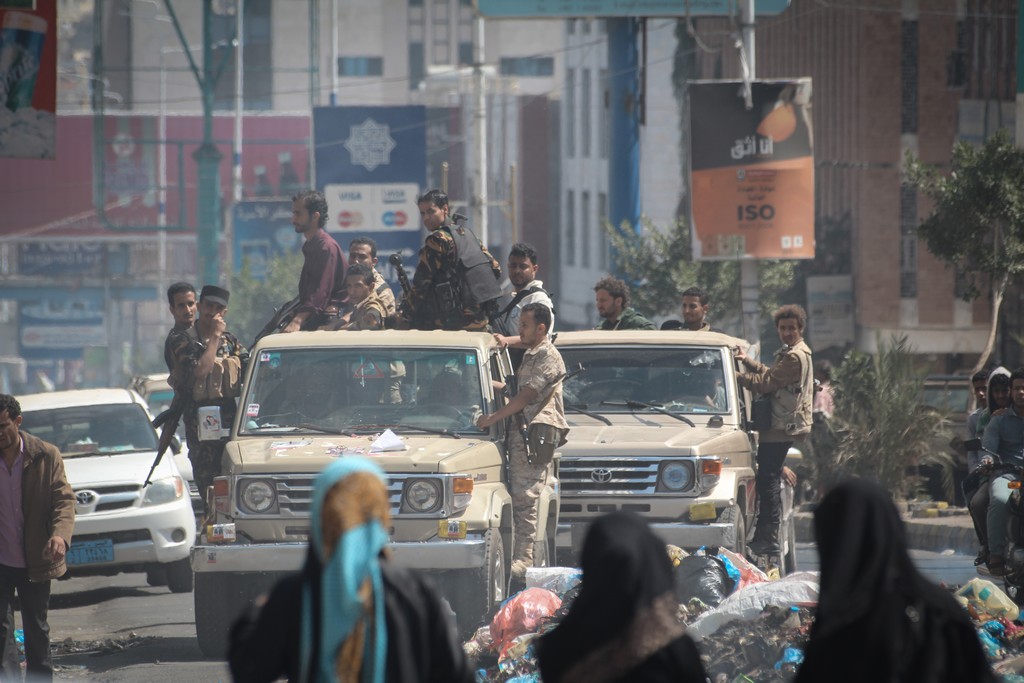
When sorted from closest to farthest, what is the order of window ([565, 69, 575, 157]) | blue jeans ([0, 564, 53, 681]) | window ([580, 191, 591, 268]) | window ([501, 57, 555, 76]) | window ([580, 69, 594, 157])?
blue jeans ([0, 564, 53, 681])
window ([580, 69, 594, 157])
window ([580, 191, 591, 268])
window ([565, 69, 575, 157])
window ([501, 57, 555, 76])

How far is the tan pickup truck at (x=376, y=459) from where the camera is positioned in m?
9.00

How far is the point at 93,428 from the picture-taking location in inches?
547

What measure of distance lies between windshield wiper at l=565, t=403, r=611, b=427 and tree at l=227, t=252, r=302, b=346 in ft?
141

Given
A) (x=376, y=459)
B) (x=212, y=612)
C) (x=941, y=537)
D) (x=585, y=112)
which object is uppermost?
(x=585, y=112)

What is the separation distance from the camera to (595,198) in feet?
158

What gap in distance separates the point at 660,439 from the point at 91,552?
4.62 meters

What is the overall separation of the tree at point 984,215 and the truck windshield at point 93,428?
9307 mm

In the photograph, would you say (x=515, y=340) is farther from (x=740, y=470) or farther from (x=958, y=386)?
(x=958, y=386)

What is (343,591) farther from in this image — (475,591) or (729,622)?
(475,591)

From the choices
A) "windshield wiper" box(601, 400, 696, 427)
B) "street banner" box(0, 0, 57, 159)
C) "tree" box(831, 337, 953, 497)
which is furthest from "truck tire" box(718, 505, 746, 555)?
"tree" box(831, 337, 953, 497)

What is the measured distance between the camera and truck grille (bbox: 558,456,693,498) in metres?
10.6

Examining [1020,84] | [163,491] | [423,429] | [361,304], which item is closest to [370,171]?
[1020,84]

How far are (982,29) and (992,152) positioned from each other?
1372 centimetres

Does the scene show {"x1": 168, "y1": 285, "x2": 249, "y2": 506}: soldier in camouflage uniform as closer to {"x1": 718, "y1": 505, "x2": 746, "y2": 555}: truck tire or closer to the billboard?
{"x1": 718, "y1": 505, "x2": 746, "y2": 555}: truck tire
